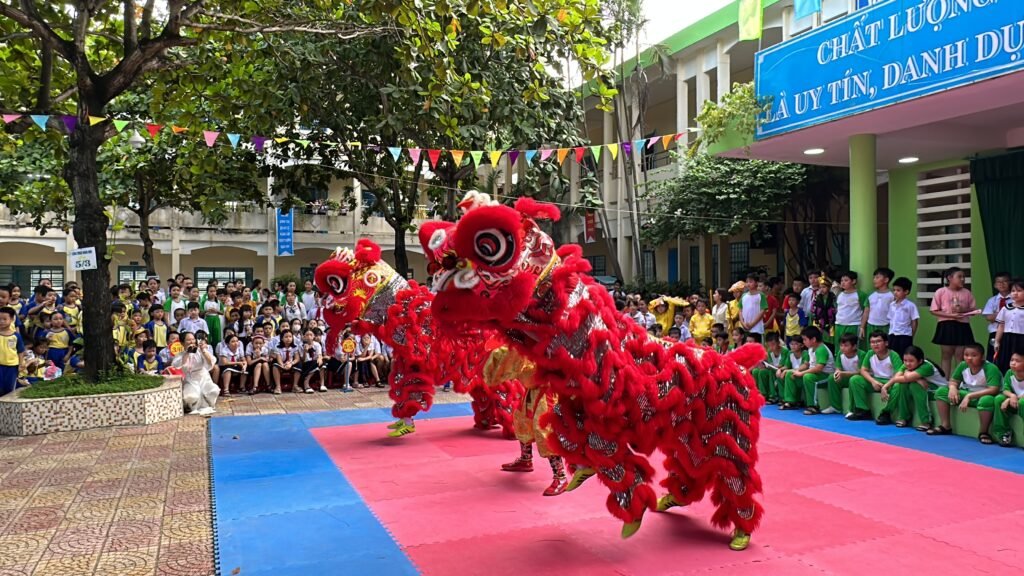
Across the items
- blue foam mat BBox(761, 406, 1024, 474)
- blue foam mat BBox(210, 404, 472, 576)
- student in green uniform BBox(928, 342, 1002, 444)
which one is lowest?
blue foam mat BBox(761, 406, 1024, 474)

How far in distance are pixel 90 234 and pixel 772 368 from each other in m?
7.87

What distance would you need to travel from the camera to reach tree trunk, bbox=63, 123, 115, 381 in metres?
7.65

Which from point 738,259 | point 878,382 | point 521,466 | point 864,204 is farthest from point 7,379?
point 738,259

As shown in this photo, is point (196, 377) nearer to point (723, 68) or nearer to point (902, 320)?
point (902, 320)

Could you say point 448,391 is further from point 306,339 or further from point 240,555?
point 240,555

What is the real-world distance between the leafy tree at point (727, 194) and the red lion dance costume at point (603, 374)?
10.9 metres

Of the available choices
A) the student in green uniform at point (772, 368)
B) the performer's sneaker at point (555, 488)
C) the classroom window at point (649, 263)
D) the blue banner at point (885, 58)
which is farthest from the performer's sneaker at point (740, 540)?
the classroom window at point (649, 263)

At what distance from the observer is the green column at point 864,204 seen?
8859 mm

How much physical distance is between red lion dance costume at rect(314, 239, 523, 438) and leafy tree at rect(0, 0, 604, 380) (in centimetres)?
224

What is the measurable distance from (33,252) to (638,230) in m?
17.4

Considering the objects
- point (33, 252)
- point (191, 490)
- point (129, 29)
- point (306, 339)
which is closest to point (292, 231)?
point (33, 252)

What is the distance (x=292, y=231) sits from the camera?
71.1ft

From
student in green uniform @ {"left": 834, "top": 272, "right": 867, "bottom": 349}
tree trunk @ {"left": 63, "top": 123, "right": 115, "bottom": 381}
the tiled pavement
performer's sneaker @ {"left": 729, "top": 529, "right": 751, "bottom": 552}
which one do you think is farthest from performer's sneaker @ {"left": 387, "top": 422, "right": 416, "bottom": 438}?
student in green uniform @ {"left": 834, "top": 272, "right": 867, "bottom": 349}

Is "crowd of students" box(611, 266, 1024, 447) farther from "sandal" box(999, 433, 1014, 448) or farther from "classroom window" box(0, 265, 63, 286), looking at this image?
"classroom window" box(0, 265, 63, 286)
